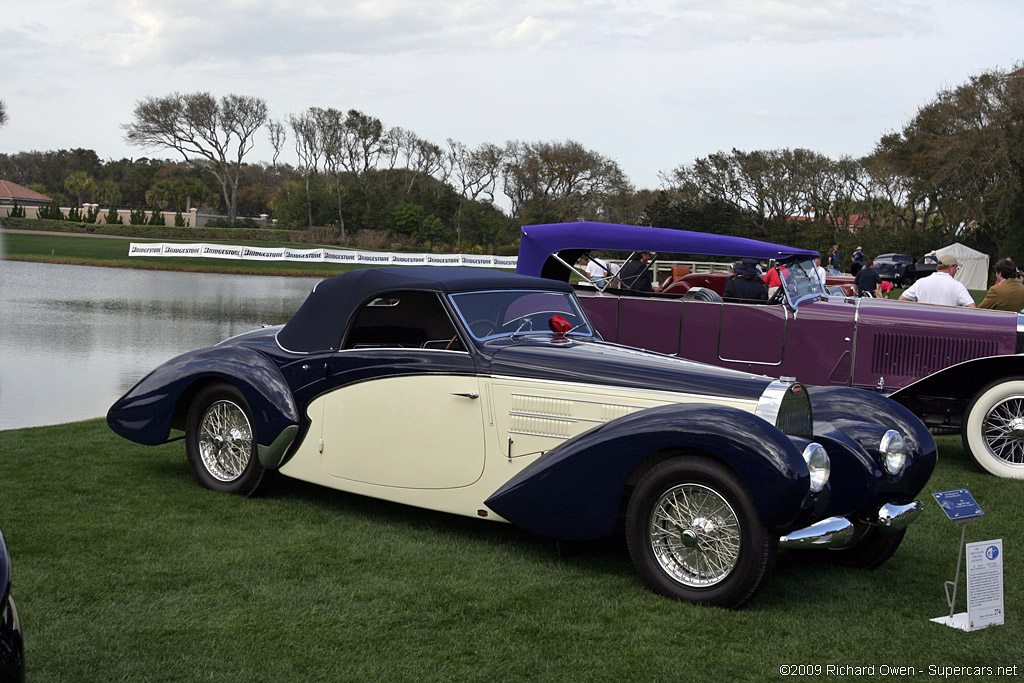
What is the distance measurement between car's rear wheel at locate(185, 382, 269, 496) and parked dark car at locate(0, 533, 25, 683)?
3.79m

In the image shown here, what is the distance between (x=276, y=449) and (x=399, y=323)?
1.15 meters

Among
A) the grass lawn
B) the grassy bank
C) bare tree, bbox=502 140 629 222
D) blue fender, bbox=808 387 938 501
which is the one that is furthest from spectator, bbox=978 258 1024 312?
bare tree, bbox=502 140 629 222

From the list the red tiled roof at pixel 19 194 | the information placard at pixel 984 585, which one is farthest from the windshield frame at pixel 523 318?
the red tiled roof at pixel 19 194

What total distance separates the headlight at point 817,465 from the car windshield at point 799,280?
15.2 feet

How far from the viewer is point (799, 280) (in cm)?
903

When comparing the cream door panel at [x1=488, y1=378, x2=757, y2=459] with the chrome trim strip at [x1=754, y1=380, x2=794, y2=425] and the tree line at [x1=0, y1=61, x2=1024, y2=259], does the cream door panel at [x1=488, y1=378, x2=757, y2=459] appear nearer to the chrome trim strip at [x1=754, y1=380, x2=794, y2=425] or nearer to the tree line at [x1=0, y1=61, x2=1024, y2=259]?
the chrome trim strip at [x1=754, y1=380, x2=794, y2=425]

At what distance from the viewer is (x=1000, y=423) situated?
7.73 meters

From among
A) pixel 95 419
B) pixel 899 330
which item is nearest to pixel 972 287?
pixel 899 330

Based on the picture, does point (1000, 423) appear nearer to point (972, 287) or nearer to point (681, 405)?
point (681, 405)

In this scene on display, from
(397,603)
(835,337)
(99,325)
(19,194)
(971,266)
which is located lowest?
(397,603)

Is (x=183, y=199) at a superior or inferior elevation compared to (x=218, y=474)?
superior

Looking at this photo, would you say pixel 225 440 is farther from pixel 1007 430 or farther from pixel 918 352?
pixel 1007 430

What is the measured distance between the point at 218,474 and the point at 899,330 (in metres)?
6.00

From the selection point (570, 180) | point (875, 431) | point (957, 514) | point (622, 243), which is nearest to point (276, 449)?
point (875, 431)
